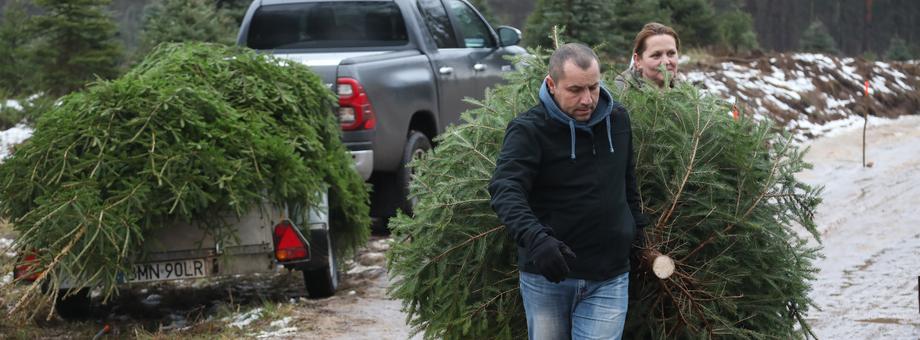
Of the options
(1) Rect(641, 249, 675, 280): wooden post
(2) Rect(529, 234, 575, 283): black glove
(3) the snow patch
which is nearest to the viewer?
(2) Rect(529, 234, 575, 283): black glove

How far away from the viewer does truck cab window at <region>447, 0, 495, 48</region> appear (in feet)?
38.4

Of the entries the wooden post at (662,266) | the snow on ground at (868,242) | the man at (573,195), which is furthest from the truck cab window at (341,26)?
the man at (573,195)

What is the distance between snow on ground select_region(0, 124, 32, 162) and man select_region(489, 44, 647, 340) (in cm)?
1142

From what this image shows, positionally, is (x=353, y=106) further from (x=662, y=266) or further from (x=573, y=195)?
(x=573, y=195)

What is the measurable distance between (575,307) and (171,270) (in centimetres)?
371

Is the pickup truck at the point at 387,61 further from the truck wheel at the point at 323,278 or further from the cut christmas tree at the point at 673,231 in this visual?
the cut christmas tree at the point at 673,231

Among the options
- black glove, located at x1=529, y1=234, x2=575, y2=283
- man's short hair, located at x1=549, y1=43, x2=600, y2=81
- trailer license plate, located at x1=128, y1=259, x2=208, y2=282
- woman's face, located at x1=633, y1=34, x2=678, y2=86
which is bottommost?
trailer license plate, located at x1=128, y1=259, x2=208, y2=282

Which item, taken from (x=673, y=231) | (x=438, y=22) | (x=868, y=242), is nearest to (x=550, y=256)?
Result: (x=673, y=231)

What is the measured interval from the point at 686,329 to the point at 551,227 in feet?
2.95

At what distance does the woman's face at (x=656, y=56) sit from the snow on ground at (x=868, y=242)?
4.61ft

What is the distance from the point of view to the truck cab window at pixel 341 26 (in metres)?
10.7

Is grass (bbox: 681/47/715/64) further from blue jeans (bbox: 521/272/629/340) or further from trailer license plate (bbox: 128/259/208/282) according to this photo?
blue jeans (bbox: 521/272/629/340)

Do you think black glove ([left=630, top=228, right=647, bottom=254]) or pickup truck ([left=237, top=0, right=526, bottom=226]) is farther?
pickup truck ([left=237, top=0, right=526, bottom=226])

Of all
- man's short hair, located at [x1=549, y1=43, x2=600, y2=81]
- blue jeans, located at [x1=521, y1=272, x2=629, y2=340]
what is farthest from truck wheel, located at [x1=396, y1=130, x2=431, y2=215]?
man's short hair, located at [x1=549, y1=43, x2=600, y2=81]
